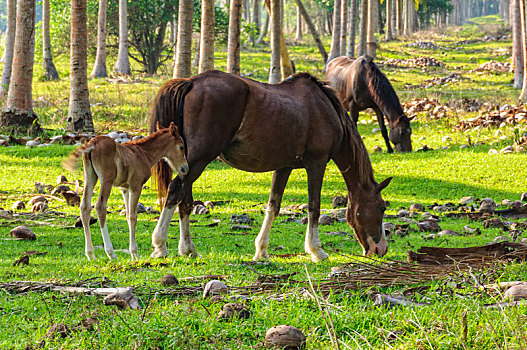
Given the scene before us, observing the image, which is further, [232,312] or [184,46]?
[184,46]

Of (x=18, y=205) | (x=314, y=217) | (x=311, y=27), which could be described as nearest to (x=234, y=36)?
(x=18, y=205)

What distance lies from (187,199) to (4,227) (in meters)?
3.72

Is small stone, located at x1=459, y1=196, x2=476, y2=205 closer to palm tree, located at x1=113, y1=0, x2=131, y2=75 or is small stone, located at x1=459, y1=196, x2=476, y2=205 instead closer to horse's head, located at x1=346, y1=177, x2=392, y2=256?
horse's head, located at x1=346, y1=177, x2=392, y2=256

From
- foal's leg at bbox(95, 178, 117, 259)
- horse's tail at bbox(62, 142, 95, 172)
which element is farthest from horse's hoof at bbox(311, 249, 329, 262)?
horse's tail at bbox(62, 142, 95, 172)

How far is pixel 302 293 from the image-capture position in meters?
4.93

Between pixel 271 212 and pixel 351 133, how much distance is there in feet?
5.01

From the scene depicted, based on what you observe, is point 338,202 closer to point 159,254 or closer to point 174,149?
point 174,149

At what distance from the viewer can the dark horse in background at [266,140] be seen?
23.9 ft

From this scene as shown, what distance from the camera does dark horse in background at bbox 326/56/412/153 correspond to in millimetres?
16922

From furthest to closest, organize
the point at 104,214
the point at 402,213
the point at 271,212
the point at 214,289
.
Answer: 1. the point at 402,213
2. the point at 271,212
3. the point at 104,214
4. the point at 214,289

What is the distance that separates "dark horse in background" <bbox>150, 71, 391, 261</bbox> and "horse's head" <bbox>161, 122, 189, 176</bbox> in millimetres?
96

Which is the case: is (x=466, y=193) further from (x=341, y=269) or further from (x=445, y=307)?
(x=445, y=307)

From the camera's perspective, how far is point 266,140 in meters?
7.61

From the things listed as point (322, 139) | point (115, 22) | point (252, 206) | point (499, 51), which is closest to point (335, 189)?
point (252, 206)
